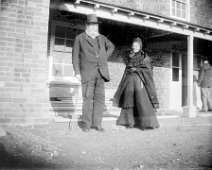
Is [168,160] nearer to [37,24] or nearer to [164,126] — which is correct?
[164,126]

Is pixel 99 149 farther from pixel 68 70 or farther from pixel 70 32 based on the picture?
pixel 70 32

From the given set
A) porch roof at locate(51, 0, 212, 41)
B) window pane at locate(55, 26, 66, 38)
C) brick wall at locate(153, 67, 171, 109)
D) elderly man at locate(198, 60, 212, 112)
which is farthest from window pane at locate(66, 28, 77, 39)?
elderly man at locate(198, 60, 212, 112)

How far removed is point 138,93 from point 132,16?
283 cm

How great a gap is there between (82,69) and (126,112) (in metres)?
1.44

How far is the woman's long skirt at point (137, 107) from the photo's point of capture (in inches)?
210

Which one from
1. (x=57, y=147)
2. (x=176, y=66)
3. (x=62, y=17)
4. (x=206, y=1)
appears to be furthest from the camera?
(x=206, y=1)

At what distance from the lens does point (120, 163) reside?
3191 mm

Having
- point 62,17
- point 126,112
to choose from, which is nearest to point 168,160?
point 126,112

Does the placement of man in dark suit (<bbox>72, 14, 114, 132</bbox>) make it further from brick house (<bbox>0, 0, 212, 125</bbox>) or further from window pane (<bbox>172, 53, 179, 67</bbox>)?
window pane (<bbox>172, 53, 179, 67</bbox>)

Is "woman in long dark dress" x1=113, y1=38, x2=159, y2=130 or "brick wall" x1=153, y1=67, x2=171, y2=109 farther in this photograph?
"brick wall" x1=153, y1=67, x2=171, y2=109

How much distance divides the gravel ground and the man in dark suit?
0.31 metres

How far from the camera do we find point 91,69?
4.64m

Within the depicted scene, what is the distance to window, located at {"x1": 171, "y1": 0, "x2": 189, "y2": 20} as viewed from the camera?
11.3 metres

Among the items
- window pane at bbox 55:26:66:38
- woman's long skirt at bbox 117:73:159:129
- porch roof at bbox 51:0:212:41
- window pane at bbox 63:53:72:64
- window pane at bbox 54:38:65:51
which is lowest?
woman's long skirt at bbox 117:73:159:129
